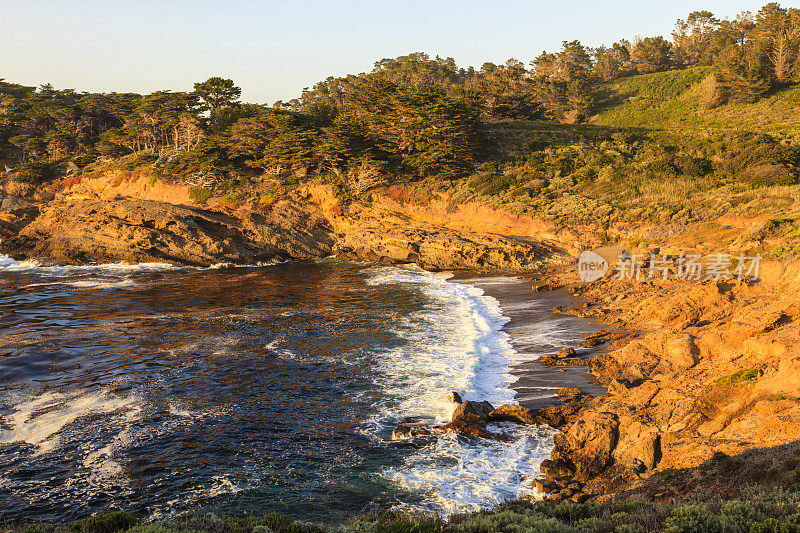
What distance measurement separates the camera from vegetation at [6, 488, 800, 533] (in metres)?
7.21

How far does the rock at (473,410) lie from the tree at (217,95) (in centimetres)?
5160

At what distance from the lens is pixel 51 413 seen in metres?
15.4

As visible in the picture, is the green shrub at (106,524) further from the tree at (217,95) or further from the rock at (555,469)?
the tree at (217,95)

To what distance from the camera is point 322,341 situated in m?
22.6

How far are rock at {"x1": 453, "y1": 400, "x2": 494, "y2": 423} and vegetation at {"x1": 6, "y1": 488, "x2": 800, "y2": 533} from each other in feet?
13.4

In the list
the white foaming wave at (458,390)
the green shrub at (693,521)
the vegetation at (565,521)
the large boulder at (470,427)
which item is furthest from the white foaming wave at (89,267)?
the green shrub at (693,521)

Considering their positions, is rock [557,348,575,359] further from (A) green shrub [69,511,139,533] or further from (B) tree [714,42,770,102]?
(B) tree [714,42,770,102]

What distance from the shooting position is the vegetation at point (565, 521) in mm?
7211

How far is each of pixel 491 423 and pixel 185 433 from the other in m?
8.62

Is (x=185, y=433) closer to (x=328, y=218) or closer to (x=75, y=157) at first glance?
(x=328, y=218)

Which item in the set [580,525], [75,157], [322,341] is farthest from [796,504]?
[75,157]

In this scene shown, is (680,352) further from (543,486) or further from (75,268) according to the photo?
(75,268)

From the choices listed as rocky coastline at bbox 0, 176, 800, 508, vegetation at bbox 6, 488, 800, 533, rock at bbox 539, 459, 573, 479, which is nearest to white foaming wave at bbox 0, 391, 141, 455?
vegetation at bbox 6, 488, 800, 533

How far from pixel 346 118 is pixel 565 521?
47092 millimetres
